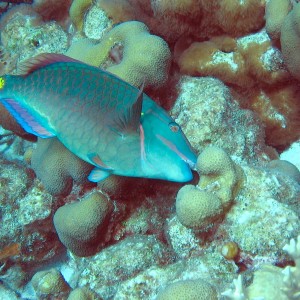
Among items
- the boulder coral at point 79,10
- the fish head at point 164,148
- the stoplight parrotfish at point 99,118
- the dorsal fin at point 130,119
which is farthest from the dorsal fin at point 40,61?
the boulder coral at point 79,10

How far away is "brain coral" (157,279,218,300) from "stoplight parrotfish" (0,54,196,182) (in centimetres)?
66

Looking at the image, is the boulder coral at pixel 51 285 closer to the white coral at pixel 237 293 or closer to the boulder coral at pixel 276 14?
the white coral at pixel 237 293

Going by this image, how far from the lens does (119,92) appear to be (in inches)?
96.9

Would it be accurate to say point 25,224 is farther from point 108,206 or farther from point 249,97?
point 249,97

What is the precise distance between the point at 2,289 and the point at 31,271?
1.21ft

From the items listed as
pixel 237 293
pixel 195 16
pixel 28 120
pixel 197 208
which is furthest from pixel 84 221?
pixel 195 16

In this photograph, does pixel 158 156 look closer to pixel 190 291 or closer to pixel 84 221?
pixel 190 291

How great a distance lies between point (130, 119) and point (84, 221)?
112cm

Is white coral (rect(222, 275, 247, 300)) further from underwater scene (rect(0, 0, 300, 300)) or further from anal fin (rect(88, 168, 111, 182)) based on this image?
anal fin (rect(88, 168, 111, 182))

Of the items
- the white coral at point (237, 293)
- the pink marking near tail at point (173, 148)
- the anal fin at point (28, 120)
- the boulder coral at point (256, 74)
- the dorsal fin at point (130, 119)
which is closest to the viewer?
the white coral at point (237, 293)

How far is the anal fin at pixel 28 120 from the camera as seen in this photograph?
2785 mm

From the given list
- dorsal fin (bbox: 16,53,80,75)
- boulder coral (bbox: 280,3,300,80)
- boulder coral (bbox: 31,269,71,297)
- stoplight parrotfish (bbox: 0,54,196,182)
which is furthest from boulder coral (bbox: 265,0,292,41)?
boulder coral (bbox: 31,269,71,297)

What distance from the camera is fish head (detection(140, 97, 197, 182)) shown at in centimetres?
233

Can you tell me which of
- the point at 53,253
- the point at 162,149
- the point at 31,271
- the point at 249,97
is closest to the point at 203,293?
the point at 162,149
